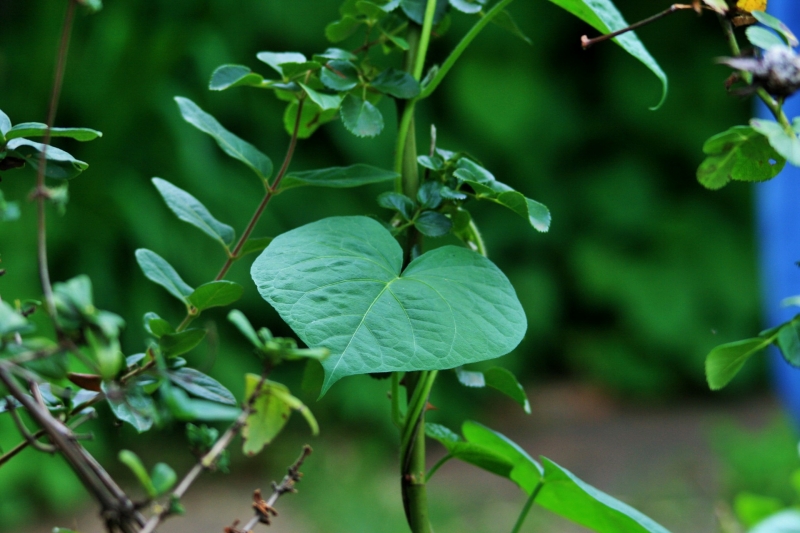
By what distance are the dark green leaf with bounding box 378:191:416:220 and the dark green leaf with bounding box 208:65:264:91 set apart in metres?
0.10

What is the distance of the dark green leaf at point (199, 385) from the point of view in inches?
10.8

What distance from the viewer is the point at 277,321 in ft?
8.71

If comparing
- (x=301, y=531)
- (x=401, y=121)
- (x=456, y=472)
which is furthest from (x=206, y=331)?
(x=456, y=472)

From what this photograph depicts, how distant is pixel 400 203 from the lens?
1.32ft

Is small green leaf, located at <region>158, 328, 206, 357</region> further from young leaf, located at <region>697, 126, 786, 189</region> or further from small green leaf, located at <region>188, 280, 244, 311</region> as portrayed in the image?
young leaf, located at <region>697, 126, 786, 189</region>

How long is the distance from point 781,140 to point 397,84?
0.67 feet

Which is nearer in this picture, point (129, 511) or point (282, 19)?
point (129, 511)

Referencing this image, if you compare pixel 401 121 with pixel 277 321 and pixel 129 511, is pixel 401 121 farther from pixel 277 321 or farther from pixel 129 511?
pixel 277 321

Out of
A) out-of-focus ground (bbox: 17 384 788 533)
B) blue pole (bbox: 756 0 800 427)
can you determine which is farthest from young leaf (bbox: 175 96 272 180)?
out-of-focus ground (bbox: 17 384 788 533)

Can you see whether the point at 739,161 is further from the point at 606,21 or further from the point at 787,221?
the point at 787,221

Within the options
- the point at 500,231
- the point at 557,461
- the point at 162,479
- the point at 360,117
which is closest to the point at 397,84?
the point at 360,117

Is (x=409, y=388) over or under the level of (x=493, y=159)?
over

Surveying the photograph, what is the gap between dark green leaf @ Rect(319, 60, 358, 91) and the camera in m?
0.41

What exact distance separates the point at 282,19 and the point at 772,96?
8.21ft
